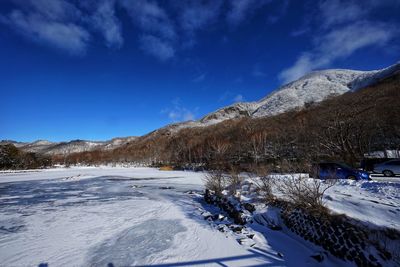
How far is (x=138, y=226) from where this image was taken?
10227mm

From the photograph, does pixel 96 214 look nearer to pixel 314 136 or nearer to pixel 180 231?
pixel 180 231

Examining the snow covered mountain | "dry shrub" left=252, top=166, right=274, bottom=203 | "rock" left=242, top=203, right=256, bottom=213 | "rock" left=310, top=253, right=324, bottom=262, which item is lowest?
"rock" left=310, top=253, right=324, bottom=262

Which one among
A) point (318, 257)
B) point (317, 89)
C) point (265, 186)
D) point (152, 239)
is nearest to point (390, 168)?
point (265, 186)

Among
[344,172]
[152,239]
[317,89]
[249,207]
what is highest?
[317,89]

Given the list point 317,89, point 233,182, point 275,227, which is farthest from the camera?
point 317,89

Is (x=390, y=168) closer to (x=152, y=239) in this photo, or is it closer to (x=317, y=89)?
(x=152, y=239)

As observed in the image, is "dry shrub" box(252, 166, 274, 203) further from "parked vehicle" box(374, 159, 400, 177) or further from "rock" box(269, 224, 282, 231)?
"parked vehicle" box(374, 159, 400, 177)

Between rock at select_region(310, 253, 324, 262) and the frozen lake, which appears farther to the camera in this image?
the frozen lake

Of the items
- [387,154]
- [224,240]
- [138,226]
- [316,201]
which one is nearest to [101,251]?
[138,226]

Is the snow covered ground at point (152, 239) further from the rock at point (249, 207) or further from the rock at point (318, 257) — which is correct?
the rock at point (249, 207)

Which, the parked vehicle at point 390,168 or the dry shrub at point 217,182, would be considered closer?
the dry shrub at point 217,182

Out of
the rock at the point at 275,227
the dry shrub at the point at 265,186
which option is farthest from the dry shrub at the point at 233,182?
the rock at the point at 275,227

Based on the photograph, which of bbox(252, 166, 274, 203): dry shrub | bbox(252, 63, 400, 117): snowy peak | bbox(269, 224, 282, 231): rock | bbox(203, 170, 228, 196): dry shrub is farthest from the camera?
bbox(252, 63, 400, 117): snowy peak

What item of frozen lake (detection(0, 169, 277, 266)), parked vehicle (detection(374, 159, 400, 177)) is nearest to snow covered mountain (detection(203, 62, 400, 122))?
parked vehicle (detection(374, 159, 400, 177))
